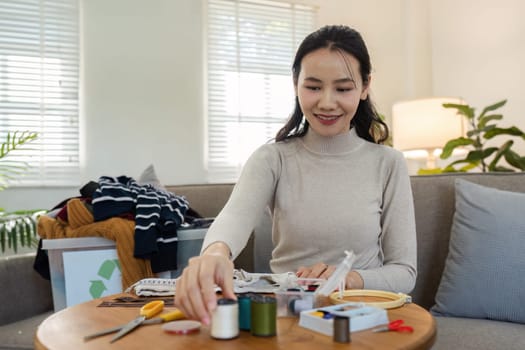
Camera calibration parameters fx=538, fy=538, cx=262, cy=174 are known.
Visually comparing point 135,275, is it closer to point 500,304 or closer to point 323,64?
point 323,64

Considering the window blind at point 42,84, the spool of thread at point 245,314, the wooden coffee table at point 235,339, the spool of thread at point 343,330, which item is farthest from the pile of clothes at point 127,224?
the window blind at point 42,84

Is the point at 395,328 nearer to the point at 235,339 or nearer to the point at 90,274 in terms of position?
the point at 235,339

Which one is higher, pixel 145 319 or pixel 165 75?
pixel 165 75

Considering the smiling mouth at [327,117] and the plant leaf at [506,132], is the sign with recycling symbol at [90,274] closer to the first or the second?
the smiling mouth at [327,117]

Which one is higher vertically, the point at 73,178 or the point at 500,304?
the point at 73,178

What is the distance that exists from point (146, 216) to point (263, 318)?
1.03 metres

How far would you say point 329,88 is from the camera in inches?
49.7

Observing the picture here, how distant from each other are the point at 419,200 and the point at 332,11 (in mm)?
2877

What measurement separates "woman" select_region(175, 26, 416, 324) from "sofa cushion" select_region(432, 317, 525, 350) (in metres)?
0.27

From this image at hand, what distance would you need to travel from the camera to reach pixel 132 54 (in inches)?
143

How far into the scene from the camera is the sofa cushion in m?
1.36

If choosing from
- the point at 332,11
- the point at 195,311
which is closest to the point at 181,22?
the point at 332,11

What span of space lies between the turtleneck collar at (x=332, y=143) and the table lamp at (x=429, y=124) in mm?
2151

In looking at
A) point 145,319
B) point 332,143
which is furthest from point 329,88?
point 145,319
